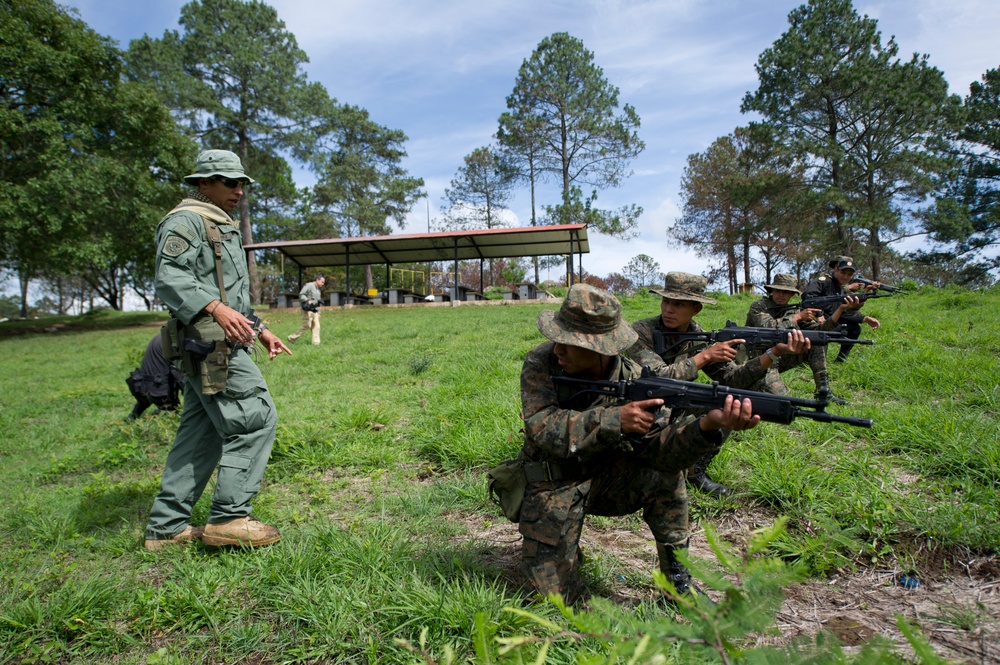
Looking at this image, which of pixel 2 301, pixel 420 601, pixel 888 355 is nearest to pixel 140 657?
pixel 420 601

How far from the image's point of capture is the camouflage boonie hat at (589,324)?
2707mm

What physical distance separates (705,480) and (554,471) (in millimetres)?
1585

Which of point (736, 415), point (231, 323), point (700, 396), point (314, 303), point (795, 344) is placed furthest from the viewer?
point (314, 303)

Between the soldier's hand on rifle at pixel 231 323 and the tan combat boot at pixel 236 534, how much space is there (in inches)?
40.7

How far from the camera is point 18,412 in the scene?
7.88 m

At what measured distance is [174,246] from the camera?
3145 millimetres

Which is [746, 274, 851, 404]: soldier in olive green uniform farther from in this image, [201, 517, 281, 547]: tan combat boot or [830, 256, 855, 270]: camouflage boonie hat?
[201, 517, 281, 547]: tan combat boot

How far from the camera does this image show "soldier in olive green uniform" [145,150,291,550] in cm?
311

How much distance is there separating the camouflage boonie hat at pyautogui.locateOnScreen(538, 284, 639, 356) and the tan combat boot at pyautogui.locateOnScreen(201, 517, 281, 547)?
6.56 ft

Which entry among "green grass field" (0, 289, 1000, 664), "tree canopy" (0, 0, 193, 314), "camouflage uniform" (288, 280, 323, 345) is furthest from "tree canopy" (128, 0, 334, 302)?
"green grass field" (0, 289, 1000, 664)

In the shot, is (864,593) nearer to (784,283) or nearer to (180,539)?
(180,539)

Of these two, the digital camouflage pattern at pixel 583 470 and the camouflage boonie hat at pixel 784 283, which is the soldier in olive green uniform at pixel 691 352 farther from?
the camouflage boonie hat at pixel 784 283

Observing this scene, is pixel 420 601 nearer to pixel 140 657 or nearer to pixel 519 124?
pixel 140 657

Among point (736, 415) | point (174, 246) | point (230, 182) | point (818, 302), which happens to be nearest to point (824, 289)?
point (818, 302)
